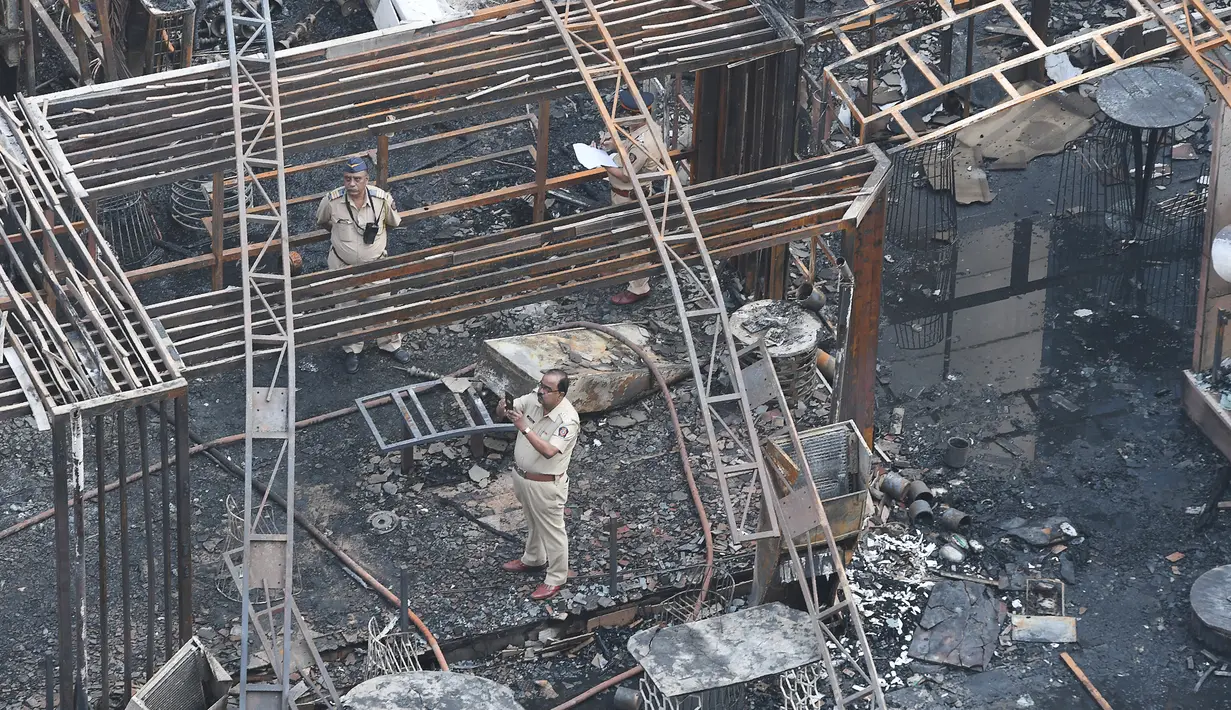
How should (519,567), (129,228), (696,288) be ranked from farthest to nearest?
(129,228)
(696,288)
(519,567)

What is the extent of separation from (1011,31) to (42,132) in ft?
40.0

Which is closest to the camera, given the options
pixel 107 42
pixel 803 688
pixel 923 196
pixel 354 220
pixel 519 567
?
pixel 803 688

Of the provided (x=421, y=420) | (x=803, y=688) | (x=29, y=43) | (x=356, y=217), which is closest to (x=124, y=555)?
(x=421, y=420)

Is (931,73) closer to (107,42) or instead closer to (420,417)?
(420,417)

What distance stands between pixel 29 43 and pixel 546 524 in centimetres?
927

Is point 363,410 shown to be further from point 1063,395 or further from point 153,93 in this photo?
point 1063,395

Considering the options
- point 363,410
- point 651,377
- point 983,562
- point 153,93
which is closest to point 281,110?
point 153,93

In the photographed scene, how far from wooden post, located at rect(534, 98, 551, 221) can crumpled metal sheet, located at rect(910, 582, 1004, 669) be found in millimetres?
5919

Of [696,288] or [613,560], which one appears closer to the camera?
[613,560]

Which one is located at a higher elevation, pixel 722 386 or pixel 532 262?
pixel 532 262

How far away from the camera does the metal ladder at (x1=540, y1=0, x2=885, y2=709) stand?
14.9 metres

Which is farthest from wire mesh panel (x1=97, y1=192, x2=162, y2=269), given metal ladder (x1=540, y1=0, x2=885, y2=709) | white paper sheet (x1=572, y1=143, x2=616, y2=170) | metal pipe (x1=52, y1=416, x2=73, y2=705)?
metal pipe (x1=52, y1=416, x2=73, y2=705)

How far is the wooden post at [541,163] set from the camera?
19.3m

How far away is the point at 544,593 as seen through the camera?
16.7 m
